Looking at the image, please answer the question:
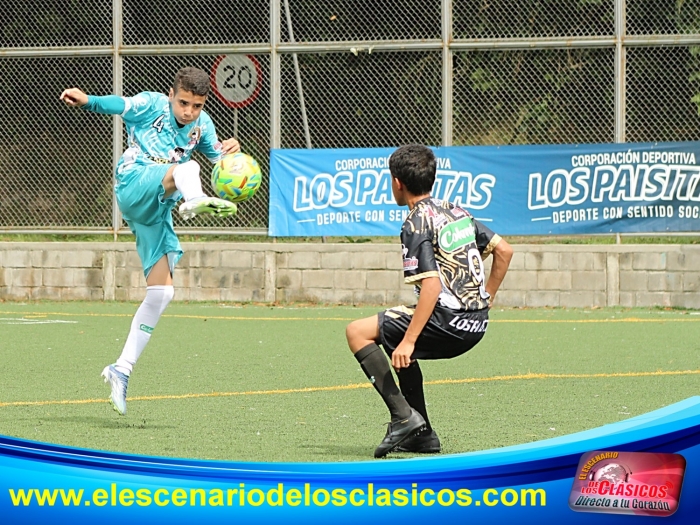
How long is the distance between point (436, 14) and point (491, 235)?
11869 millimetres

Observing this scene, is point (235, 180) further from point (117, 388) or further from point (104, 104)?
point (117, 388)

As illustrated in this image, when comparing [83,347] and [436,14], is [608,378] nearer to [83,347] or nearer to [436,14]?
[83,347]

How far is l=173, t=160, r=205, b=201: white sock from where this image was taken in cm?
651

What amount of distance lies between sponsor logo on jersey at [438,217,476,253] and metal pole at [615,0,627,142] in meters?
9.91

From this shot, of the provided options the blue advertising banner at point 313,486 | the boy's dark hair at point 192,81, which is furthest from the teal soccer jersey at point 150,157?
the blue advertising banner at point 313,486

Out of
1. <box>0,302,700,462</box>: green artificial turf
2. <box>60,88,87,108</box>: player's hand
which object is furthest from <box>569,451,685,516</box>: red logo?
<box>60,88,87,108</box>: player's hand

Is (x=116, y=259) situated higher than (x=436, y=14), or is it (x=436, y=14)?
(x=436, y=14)

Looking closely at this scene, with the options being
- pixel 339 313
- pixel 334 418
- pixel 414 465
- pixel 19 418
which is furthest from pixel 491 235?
pixel 339 313

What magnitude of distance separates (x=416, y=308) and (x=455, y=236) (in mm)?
398

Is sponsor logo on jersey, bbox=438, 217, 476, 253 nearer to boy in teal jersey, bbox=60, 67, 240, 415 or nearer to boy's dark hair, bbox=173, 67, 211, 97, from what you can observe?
boy in teal jersey, bbox=60, 67, 240, 415

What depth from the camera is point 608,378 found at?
348 inches

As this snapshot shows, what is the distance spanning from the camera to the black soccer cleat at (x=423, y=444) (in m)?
5.72

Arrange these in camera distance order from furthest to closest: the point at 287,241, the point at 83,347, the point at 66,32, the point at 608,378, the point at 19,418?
1. the point at 66,32
2. the point at 287,241
3. the point at 83,347
4. the point at 608,378
5. the point at 19,418

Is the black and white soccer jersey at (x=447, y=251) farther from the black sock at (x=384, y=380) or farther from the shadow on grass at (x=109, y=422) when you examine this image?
the shadow on grass at (x=109, y=422)
